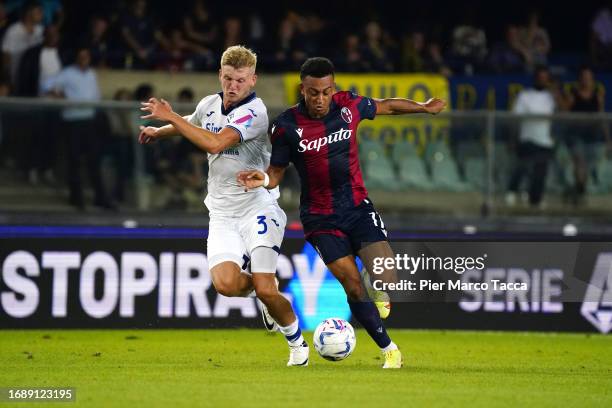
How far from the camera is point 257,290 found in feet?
32.9

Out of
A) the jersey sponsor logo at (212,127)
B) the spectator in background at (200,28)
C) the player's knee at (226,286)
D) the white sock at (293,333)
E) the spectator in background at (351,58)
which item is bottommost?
the white sock at (293,333)

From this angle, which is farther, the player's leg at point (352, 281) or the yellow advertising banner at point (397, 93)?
the yellow advertising banner at point (397, 93)

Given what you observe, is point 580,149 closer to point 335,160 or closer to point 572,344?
point 572,344

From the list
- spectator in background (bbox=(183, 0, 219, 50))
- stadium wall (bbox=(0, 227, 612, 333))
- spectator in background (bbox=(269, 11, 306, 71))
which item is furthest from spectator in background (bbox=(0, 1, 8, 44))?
stadium wall (bbox=(0, 227, 612, 333))

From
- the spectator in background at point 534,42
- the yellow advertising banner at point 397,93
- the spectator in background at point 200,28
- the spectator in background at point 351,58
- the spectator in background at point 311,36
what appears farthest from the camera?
the spectator in background at point 534,42

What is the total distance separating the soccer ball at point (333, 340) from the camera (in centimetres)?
985

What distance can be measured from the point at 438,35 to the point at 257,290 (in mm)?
11037

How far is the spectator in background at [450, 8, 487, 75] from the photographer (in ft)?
63.0

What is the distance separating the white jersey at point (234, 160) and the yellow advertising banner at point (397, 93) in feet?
15.1

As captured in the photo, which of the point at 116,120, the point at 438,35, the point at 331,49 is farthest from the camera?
the point at 438,35

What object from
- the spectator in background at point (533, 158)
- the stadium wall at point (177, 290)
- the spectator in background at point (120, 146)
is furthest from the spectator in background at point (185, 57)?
the spectator in background at point (533, 158)

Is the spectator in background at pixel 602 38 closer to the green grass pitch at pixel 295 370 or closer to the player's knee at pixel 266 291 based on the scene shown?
the green grass pitch at pixel 295 370

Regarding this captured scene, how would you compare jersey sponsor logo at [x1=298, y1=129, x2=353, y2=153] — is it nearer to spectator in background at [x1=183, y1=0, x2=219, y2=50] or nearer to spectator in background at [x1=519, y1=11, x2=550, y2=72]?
spectator in background at [x1=183, y1=0, x2=219, y2=50]

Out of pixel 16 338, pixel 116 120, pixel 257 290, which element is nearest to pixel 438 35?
pixel 116 120
